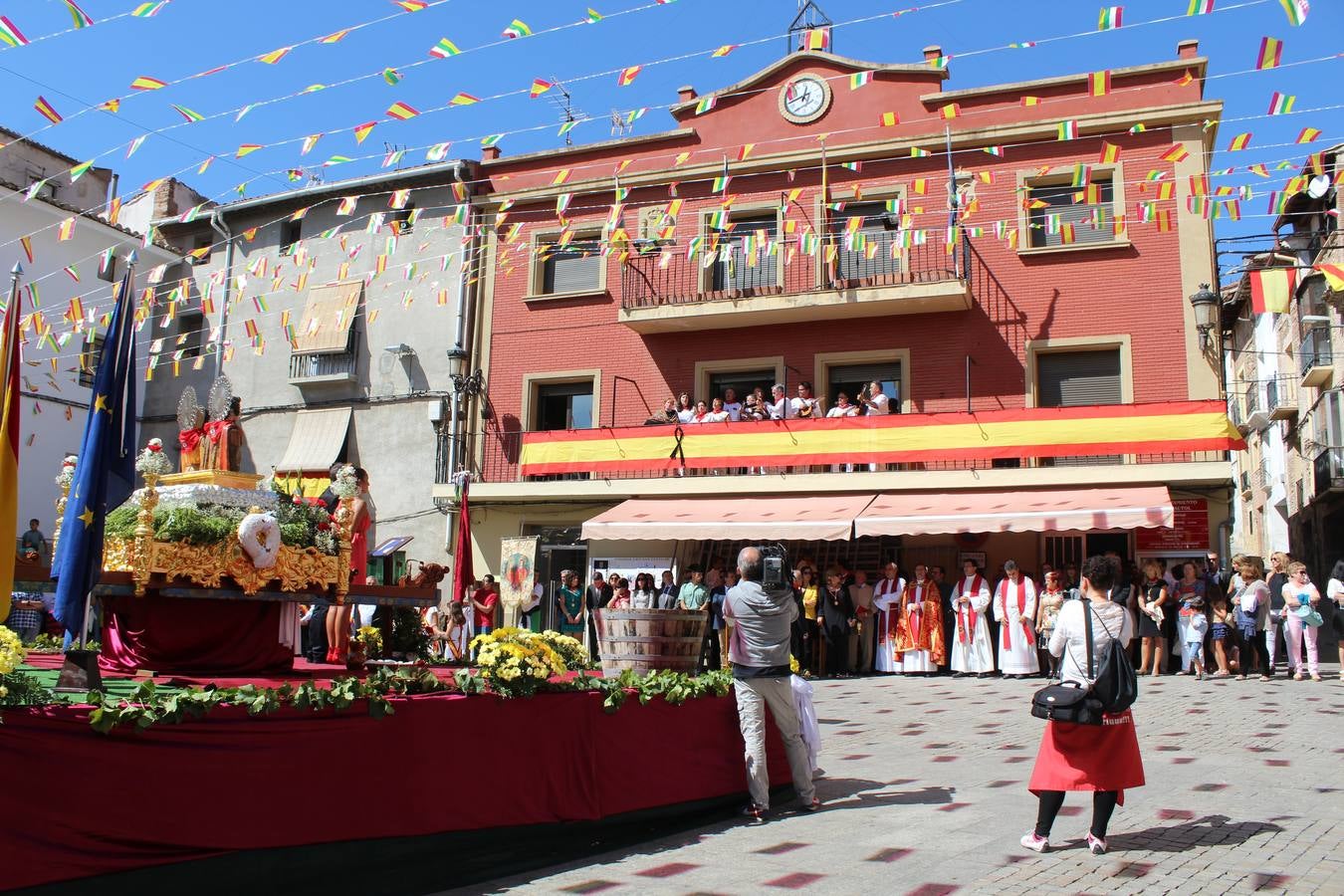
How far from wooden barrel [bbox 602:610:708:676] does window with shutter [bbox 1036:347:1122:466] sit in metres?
12.1

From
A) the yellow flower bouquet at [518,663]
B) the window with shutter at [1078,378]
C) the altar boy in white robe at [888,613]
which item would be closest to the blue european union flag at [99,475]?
the yellow flower bouquet at [518,663]

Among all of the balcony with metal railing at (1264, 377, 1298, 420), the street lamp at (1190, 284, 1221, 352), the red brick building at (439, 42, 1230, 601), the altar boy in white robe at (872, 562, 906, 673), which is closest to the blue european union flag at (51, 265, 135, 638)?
the red brick building at (439, 42, 1230, 601)

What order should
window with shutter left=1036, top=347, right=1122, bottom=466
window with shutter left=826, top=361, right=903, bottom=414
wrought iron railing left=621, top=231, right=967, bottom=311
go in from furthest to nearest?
1. window with shutter left=826, top=361, right=903, bottom=414
2. wrought iron railing left=621, top=231, right=967, bottom=311
3. window with shutter left=1036, top=347, right=1122, bottom=466

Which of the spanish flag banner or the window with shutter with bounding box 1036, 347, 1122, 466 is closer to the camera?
the spanish flag banner

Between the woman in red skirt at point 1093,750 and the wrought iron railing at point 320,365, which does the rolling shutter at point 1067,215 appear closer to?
the wrought iron railing at point 320,365

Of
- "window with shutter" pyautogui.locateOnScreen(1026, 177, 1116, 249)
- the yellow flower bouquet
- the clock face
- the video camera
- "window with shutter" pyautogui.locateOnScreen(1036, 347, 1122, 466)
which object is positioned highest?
the clock face

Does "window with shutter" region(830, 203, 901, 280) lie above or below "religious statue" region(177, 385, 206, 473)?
above

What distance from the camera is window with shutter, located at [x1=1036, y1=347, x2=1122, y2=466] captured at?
19078 mm

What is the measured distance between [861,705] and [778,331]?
9496 mm

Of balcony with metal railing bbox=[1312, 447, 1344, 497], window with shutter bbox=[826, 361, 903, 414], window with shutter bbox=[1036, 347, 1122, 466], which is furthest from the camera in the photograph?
balcony with metal railing bbox=[1312, 447, 1344, 497]

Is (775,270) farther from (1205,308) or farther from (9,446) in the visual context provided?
(9,446)

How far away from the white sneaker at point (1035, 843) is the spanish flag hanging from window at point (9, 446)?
17.5 ft

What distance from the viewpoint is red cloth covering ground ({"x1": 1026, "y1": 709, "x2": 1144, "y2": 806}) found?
617 cm

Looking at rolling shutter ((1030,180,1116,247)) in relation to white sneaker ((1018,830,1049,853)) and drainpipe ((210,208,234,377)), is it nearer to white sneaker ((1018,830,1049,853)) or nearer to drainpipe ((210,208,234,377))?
white sneaker ((1018,830,1049,853))
